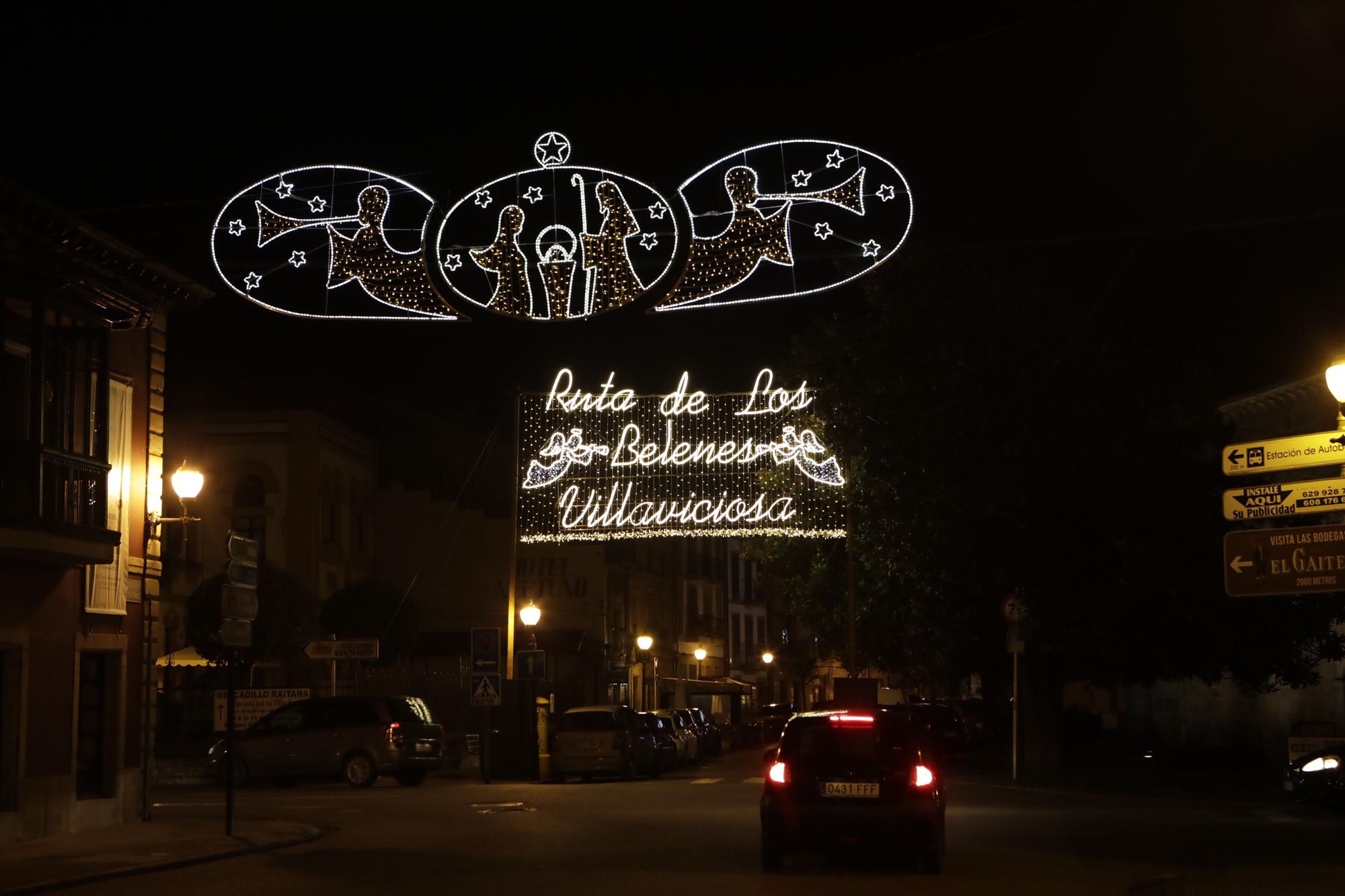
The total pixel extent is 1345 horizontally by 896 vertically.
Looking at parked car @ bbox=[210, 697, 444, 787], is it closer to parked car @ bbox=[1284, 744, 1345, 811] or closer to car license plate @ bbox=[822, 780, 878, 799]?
parked car @ bbox=[1284, 744, 1345, 811]

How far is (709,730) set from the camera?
4466cm

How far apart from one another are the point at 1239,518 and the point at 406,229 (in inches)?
354

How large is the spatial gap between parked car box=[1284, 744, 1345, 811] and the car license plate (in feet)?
34.3

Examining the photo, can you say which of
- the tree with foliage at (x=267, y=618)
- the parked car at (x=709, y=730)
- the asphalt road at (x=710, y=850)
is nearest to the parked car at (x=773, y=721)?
the parked car at (x=709, y=730)

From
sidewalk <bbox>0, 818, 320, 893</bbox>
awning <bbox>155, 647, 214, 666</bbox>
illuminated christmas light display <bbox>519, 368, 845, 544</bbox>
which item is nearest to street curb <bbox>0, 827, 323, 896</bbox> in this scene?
sidewalk <bbox>0, 818, 320, 893</bbox>

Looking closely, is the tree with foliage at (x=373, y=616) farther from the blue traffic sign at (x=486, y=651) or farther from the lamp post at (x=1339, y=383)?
the lamp post at (x=1339, y=383)

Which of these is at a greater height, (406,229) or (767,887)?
(406,229)

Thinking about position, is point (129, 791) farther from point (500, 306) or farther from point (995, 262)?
point (995, 262)

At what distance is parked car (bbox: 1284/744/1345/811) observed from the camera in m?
21.7

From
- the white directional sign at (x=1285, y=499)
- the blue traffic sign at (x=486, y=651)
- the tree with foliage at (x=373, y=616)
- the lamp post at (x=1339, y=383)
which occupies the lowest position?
the blue traffic sign at (x=486, y=651)

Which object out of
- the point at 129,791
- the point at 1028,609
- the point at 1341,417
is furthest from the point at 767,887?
the point at 1028,609

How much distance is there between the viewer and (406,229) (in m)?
17.5

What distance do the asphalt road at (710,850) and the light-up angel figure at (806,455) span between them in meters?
5.22

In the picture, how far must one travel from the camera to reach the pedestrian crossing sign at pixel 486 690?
30781 mm
